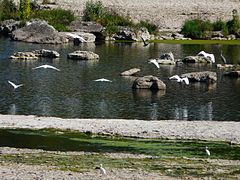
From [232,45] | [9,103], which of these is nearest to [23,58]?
[9,103]

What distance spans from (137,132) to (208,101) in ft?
35.2

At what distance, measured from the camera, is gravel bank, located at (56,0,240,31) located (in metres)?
96.1

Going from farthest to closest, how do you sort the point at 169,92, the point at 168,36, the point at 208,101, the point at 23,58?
1. the point at 168,36
2. the point at 23,58
3. the point at 169,92
4. the point at 208,101

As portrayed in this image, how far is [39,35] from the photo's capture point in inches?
2766

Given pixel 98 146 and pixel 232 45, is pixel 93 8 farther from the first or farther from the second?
pixel 98 146

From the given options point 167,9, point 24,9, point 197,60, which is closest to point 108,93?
point 197,60

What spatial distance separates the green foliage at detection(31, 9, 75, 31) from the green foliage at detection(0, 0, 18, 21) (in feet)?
8.30

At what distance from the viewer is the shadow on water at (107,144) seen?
74.4ft

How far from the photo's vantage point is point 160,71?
155ft

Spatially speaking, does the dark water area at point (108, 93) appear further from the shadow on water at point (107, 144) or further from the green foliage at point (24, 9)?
the green foliage at point (24, 9)

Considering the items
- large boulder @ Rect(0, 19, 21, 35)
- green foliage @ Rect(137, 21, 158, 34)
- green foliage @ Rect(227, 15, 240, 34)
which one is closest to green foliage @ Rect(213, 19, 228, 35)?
green foliage @ Rect(227, 15, 240, 34)

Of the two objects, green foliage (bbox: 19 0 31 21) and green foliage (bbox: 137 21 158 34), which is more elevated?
green foliage (bbox: 19 0 31 21)

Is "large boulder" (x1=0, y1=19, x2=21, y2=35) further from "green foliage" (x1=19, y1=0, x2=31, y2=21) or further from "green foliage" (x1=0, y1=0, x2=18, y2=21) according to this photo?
"green foliage" (x1=0, y1=0, x2=18, y2=21)

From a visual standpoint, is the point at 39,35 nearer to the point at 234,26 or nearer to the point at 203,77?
the point at 234,26
